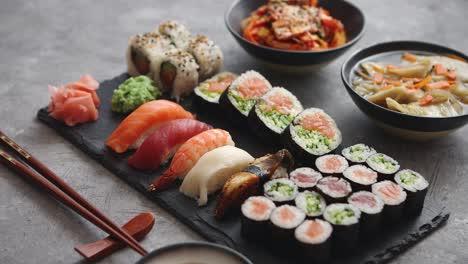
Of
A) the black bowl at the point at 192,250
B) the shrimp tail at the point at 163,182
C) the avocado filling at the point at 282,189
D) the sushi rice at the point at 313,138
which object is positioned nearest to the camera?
the black bowl at the point at 192,250

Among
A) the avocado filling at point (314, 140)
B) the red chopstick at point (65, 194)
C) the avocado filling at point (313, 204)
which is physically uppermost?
the avocado filling at point (313, 204)

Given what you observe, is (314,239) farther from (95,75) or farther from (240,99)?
(95,75)

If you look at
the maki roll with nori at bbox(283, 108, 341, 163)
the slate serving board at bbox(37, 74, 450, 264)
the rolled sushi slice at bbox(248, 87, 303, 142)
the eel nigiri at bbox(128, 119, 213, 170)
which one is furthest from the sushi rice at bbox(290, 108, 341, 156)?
the eel nigiri at bbox(128, 119, 213, 170)

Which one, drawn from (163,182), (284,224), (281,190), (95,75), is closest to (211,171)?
(163,182)

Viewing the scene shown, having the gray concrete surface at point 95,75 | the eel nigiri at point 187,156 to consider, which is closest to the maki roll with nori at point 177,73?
the gray concrete surface at point 95,75

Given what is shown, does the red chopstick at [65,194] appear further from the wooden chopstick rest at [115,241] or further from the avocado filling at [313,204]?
the avocado filling at [313,204]

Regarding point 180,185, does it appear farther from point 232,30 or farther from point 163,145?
point 232,30

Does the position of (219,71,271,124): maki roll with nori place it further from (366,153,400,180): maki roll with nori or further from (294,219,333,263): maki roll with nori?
(294,219,333,263): maki roll with nori
